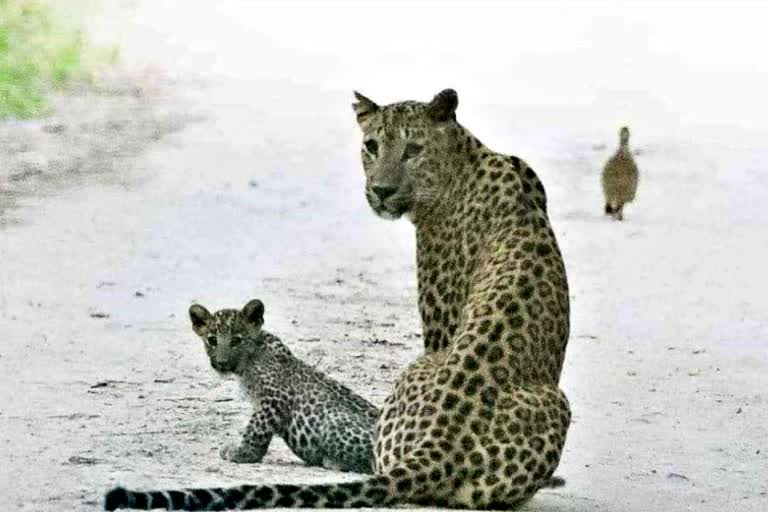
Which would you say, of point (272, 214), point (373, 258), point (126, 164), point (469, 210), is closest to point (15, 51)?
point (126, 164)

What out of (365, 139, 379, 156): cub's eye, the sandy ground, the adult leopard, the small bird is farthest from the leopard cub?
the small bird

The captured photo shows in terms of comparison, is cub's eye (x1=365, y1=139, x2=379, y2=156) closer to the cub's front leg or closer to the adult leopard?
the adult leopard

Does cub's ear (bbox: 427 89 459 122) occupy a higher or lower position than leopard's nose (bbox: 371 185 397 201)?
higher

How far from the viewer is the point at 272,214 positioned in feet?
49.2

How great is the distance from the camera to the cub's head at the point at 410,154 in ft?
25.7

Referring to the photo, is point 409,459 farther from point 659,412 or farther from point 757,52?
point 757,52

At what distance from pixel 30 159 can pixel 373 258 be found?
11.6 ft

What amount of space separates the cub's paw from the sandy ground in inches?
3.9

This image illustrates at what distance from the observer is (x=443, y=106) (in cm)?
784

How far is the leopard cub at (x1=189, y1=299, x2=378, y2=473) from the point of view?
8242mm

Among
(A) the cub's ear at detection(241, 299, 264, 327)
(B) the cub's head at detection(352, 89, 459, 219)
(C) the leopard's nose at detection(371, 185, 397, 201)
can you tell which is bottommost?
(A) the cub's ear at detection(241, 299, 264, 327)

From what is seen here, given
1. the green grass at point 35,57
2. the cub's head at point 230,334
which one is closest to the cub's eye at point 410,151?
the cub's head at point 230,334

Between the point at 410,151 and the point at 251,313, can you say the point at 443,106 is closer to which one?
the point at 410,151

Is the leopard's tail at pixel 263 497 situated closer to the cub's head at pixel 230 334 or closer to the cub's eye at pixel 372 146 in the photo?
the cub's eye at pixel 372 146
